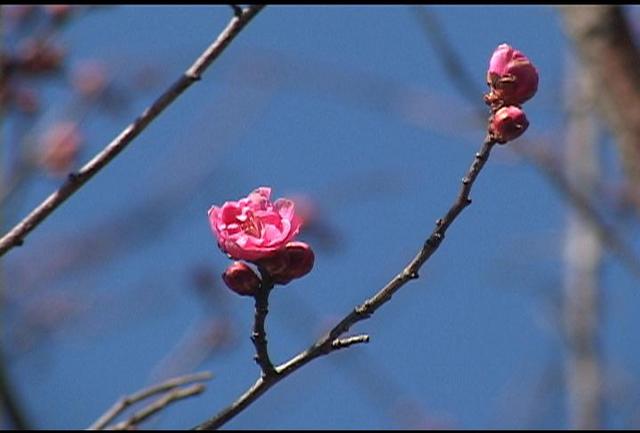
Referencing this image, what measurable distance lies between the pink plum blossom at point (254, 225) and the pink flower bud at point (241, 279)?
0.02 metres

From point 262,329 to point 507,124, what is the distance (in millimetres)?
343

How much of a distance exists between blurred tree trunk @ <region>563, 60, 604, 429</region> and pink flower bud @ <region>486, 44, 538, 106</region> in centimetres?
198

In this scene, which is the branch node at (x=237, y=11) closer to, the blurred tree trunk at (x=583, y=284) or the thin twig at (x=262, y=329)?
the thin twig at (x=262, y=329)

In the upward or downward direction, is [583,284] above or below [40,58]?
below

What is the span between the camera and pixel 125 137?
4.41 feet

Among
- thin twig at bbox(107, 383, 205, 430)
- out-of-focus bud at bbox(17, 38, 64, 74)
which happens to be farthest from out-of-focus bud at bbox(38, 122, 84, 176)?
thin twig at bbox(107, 383, 205, 430)

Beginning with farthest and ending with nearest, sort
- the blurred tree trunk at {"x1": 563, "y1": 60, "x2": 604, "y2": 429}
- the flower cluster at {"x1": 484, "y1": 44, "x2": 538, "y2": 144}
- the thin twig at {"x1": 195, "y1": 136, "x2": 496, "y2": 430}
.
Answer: the blurred tree trunk at {"x1": 563, "y1": 60, "x2": 604, "y2": 429} < the flower cluster at {"x1": 484, "y1": 44, "x2": 538, "y2": 144} < the thin twig at {"x1": 195, "y1": 136, "x2": 496, "y2": 430}

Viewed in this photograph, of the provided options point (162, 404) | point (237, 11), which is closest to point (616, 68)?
point (237, 11)

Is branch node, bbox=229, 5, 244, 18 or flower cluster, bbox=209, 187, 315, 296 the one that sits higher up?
branch node, bbox=229, 5, 244, 18

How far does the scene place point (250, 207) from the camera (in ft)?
4.12

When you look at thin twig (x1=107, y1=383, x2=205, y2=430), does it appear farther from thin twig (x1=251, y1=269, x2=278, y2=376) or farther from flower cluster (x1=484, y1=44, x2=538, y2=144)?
flower cluster (x1=484, y1=44, x2=538, y2=144)

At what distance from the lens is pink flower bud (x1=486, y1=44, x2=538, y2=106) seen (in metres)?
1.25

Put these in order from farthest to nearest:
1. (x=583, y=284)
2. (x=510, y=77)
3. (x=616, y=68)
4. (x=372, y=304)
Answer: (x=583, y=284), (x=616, y=68), (x=510, y=77), (x=372, y=304)

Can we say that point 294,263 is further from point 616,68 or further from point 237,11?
point 616,68
